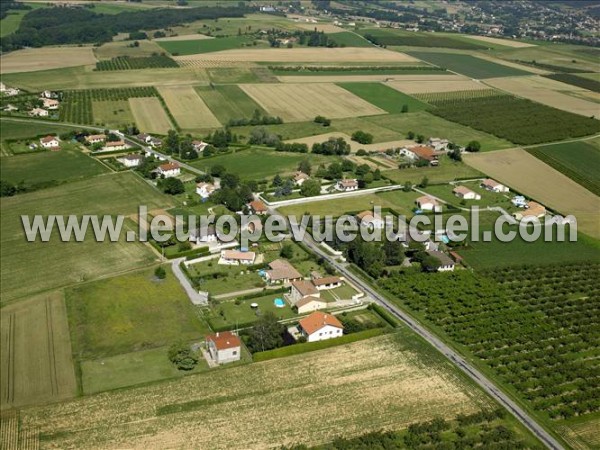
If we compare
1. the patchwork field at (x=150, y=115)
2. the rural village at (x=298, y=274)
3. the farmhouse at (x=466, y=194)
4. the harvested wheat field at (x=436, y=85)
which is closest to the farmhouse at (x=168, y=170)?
the rural village at (x=298, y=274)

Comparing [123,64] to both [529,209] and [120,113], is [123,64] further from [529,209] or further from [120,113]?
[529,209]

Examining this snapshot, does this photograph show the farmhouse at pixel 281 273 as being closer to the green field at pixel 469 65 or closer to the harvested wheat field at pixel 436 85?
the harvested wheat field at pixel 436 85

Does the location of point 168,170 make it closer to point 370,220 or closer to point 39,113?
point 370,220

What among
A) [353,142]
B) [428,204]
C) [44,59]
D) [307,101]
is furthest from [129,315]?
[44,59]

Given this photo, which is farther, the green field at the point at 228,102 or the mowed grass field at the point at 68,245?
the green field at the point at 228,102

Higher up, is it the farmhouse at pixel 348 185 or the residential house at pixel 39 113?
the farmhouse at pixel 348 185

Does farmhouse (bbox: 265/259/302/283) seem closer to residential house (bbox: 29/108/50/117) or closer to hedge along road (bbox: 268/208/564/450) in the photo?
hedge along road (bbox: 268/208/564/450)

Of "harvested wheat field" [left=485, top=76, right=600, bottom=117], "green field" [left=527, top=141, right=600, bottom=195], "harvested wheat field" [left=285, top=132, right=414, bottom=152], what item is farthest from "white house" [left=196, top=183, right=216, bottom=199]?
"harvested wheat field" [left=485, top=76, right=600, bottom=117]
